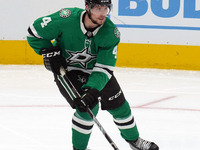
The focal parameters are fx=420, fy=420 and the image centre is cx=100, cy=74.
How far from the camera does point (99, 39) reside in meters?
2.13

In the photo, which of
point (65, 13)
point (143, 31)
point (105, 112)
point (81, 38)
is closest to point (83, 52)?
point (81, 38)

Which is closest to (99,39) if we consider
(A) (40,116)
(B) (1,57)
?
(A) (40,116)

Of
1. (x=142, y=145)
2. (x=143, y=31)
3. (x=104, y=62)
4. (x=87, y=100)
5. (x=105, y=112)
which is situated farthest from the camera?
(x=143, y=31)

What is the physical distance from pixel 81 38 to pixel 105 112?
121 centimetres

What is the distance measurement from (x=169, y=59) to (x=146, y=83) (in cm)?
83

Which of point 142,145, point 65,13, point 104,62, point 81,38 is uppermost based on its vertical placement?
point 65,13

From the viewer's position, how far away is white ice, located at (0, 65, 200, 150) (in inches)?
101

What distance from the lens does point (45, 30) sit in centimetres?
213

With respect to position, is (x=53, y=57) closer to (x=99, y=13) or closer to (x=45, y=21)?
(x=45, y=21)

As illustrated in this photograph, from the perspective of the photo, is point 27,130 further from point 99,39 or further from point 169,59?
point 169,59

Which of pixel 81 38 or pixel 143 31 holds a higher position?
pixel 81 38

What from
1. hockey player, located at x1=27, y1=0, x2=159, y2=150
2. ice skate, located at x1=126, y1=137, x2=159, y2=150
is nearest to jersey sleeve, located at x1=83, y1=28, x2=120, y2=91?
hockey player, located at x1=27, y1=0, x2=159, y2=150

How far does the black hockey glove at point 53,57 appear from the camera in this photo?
215cm

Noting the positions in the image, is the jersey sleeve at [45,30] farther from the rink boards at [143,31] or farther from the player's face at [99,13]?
the rink boards at [143,31]
